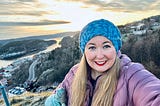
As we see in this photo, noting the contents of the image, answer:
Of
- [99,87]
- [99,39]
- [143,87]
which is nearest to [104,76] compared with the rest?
[99,87]

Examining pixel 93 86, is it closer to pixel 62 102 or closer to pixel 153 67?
pixel 62 102

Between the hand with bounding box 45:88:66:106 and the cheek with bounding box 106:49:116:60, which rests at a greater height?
the cheek with bounding box 106:49:116:60

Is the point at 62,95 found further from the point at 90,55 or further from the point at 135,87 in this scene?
the point at 135,87

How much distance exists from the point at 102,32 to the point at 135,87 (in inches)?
17.0

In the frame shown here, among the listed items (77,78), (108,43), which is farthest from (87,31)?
(77,78)

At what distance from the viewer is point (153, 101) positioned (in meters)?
1.82

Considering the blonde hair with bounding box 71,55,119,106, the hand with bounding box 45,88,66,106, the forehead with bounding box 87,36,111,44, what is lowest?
the hand with bounding box 45,88,66,106

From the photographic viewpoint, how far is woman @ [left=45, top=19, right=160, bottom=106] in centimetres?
202

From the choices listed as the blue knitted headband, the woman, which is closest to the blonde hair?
the woman

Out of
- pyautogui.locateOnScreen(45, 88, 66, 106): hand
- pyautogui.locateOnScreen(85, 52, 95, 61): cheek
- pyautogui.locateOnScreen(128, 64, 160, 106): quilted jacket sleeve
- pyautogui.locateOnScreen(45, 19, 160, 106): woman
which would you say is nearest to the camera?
pyautogui.locateOnScreen(128, 64, 160, 106): quilted jacket sleeve

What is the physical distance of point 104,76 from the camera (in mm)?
2248

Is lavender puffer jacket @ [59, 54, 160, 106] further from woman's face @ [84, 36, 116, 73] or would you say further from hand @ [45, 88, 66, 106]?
hand @ [45, 88, 66, 106]

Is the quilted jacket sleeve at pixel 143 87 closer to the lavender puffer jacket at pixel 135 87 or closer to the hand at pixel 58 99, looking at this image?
the lavender puffer jacket at pixel 135 87

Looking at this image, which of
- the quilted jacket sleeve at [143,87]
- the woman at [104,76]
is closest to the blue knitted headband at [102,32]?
the woman at [104,76]
